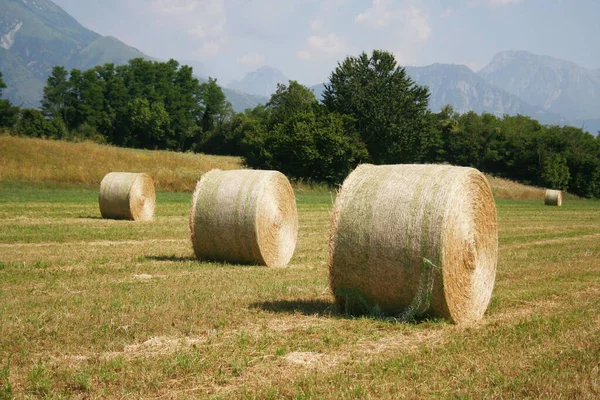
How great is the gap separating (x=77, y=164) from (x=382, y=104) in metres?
29.7

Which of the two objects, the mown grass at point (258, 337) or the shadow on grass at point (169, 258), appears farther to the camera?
the shadow on grass at point (169, 258)

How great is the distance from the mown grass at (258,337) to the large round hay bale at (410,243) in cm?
35

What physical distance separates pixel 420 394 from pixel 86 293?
5.95 metres

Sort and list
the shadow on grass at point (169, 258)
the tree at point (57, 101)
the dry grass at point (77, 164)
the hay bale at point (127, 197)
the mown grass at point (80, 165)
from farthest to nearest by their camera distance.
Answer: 1. the tree at point (57, 101)
2. the dry grass at point (77, 164)
3. the mown grass at point (80, 165)
4. the hay bale at point (127, 197)
5. the shadow on grass at point (169, 258)

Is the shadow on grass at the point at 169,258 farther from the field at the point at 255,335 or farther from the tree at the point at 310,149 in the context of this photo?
the tree at the point at 310,149

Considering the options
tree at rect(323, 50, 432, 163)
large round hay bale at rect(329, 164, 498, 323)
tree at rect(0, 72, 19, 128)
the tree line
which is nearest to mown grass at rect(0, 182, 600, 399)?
large round hay bale at rect(329, 164, 498, 323)

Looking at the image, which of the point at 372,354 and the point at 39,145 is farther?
the point at 39,145

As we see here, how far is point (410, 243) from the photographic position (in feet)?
25.8

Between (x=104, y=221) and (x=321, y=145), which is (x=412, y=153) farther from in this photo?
(x=104, y=221)

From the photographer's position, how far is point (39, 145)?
42906 millimetres

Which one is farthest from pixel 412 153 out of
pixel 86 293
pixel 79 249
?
pixel 86 293

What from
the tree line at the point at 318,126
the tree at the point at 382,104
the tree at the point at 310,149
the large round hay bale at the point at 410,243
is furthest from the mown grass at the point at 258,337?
the tree at the point at 382,104

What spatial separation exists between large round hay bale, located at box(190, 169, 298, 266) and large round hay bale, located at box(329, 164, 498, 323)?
4747mm

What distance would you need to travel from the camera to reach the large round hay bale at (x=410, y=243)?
25.7ft
